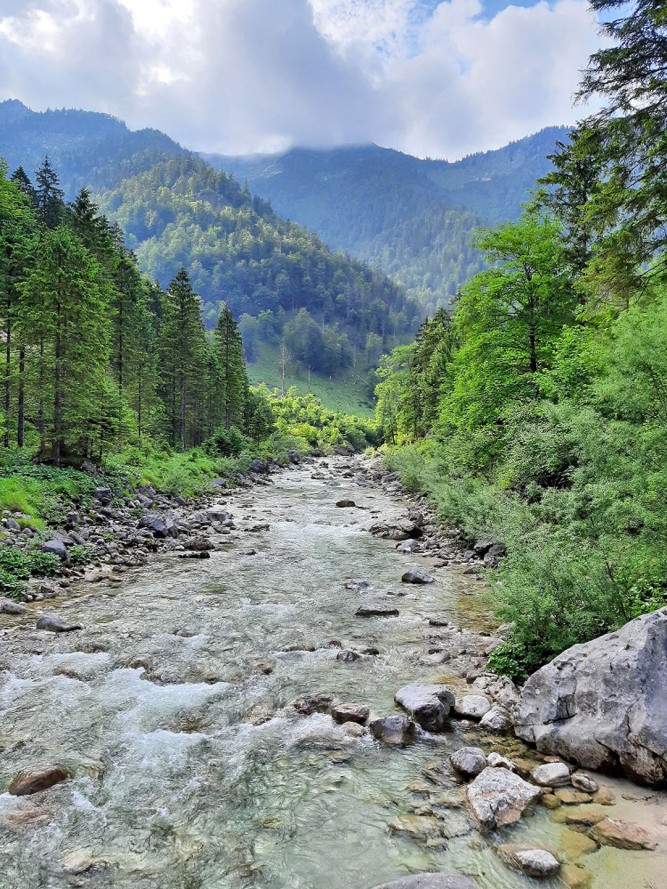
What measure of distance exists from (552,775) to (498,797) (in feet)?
2.77

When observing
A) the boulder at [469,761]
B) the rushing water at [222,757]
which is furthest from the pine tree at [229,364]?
the boulder at [469,761]

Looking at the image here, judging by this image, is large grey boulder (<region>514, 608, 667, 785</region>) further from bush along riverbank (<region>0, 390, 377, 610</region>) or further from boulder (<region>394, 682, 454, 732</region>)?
bush along riverbank (<region>0, 390, 377, 610</region>)

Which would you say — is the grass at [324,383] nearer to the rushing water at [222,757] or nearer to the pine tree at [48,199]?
the pine tree at [48,199]

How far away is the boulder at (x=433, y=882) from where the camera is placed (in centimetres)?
424

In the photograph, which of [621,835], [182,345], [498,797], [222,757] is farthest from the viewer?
[182,345]

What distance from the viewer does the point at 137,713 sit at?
7562 mm

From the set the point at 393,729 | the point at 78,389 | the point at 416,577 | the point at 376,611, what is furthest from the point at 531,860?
the point at 78,389

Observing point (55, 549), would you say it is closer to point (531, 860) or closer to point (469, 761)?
point (469, 761)

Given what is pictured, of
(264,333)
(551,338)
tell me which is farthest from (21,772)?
(264,333)

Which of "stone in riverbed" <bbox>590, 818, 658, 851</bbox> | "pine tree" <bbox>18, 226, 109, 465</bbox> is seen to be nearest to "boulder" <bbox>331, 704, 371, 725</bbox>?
"stone in riverbed" <bbox>590, 818, 658, 851</bbox>

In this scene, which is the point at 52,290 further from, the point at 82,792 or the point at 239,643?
the point at 82,792

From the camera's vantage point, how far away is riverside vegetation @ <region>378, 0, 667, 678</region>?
7.75 m

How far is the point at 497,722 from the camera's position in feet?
23.0

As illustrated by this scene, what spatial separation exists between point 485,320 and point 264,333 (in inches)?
7137
